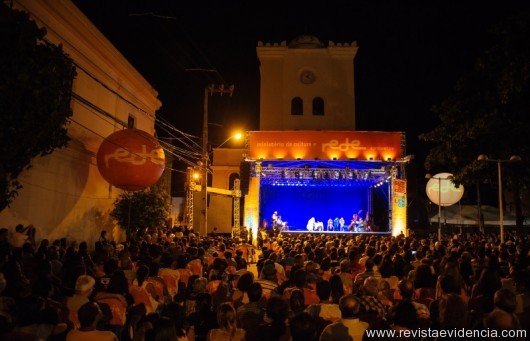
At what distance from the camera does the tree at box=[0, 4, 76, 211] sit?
7.81 metres

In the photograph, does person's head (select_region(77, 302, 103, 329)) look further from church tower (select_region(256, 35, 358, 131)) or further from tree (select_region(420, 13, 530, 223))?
church tower (select_region(256, 35, 358, 131))

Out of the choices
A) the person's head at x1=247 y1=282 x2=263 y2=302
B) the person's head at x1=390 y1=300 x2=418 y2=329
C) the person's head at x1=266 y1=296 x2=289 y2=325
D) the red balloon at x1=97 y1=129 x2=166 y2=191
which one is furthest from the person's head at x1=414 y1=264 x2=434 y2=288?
the red balloon at x1=97 y1=129 x2=166 y2=191

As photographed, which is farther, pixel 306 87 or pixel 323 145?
pixel 306 87

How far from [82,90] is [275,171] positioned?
43.0 feet

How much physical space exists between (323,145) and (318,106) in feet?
31.4

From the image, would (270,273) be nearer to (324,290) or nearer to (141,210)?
(324,290)

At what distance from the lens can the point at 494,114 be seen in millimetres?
16422

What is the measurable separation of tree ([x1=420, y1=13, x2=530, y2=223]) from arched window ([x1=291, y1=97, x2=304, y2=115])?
14619 millimetres

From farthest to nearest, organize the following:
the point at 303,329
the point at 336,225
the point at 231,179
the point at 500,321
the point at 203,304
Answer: the point at 231,179 → the point at 336,225 → the point at 203,304 → the point at 500,321 → the point at 303,329

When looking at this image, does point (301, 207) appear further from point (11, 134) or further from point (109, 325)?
point (109, 325)

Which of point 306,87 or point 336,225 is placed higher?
point 306,87

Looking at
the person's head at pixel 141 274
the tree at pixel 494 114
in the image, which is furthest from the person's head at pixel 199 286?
the tree at pixel 494 114

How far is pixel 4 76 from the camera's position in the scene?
7684 mm

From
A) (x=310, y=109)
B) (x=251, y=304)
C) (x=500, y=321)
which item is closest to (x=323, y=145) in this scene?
(x=310, y=109)
